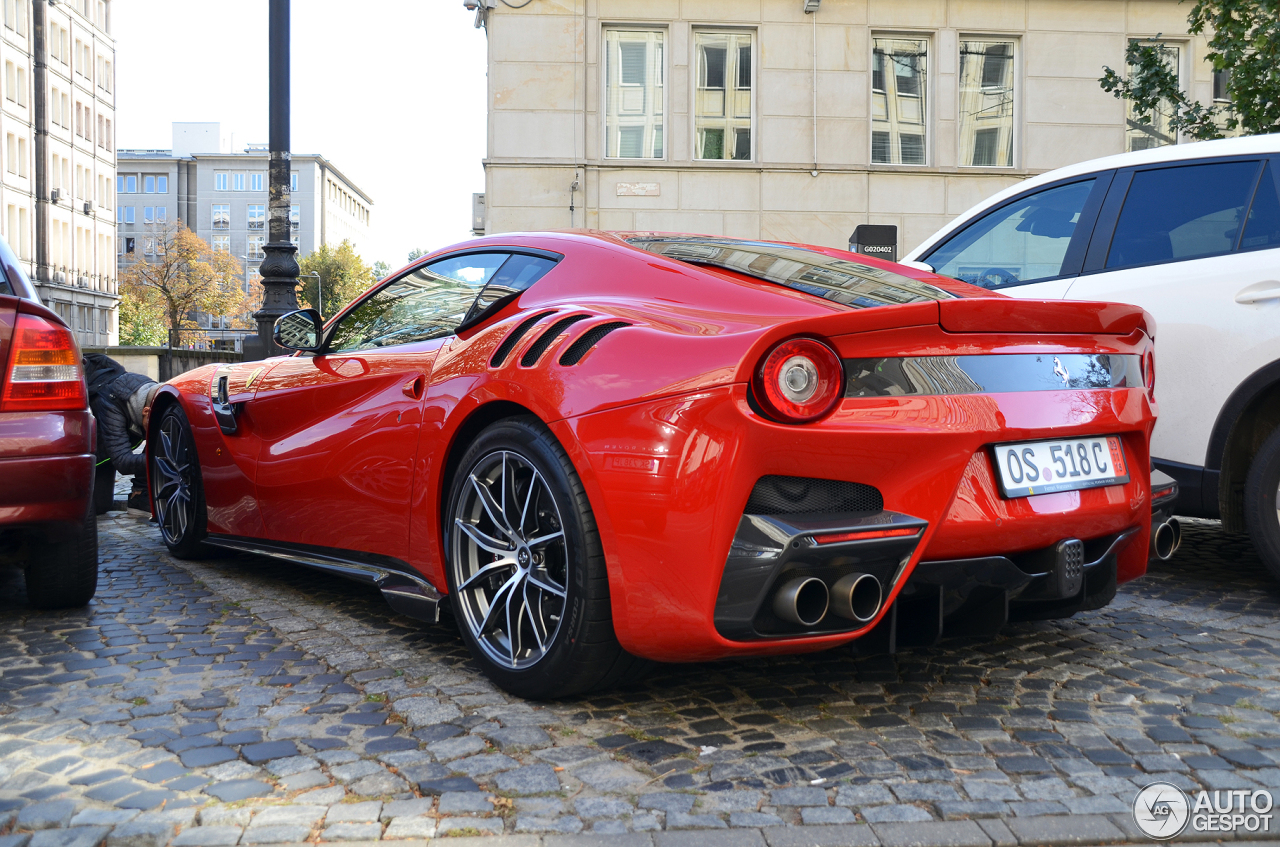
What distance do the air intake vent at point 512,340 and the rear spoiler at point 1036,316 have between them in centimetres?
112

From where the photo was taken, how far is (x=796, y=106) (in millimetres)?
17609

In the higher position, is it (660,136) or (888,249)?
(660,136)

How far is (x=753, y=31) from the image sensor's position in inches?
693

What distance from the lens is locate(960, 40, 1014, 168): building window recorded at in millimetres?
18062

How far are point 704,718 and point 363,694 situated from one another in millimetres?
1000

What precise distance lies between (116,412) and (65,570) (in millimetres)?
2914

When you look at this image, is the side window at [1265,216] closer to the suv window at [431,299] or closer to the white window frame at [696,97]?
the suv window at [431,299]

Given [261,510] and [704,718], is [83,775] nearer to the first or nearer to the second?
[704,718]

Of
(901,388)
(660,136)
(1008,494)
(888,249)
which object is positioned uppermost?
(660,136)

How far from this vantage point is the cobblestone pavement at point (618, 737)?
2361 mm

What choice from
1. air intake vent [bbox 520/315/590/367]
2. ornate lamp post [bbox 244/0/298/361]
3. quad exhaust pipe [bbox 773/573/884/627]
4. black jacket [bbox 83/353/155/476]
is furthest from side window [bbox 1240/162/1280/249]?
ornate lamp post [bbox 244/0/298/361]

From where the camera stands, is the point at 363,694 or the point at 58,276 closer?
the point at 363,694

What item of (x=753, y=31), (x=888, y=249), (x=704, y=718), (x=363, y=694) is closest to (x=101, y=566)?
(x=363, y=694)

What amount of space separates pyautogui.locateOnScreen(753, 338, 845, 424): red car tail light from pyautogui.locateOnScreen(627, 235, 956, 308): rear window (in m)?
0.25
